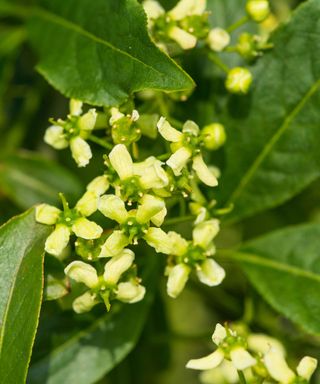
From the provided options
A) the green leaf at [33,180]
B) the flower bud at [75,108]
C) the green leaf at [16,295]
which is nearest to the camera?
the green leaf at [16,295]

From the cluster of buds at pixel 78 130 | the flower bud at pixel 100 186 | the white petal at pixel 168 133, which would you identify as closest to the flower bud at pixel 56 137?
the cluster of buds at pixel 78 130

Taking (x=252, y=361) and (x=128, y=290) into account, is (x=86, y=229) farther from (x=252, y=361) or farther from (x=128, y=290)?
(x=252, y=361)

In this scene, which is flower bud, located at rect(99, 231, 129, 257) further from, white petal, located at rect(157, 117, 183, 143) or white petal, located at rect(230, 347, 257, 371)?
white petal, located at rect(230, 347, 257, 371)

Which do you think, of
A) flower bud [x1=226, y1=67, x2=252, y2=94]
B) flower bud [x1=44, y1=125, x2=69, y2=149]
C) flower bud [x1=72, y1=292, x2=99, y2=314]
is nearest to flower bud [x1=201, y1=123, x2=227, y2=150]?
flower bud [x1=226, y1=67, x2=252, y2=94]

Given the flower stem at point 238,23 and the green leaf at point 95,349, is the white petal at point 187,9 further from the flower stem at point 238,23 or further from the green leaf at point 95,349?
the green leaf at point 95,349

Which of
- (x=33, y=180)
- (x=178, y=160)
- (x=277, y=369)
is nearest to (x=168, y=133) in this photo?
(x=178, y=160)

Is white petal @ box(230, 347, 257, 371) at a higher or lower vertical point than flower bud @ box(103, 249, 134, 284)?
lower
